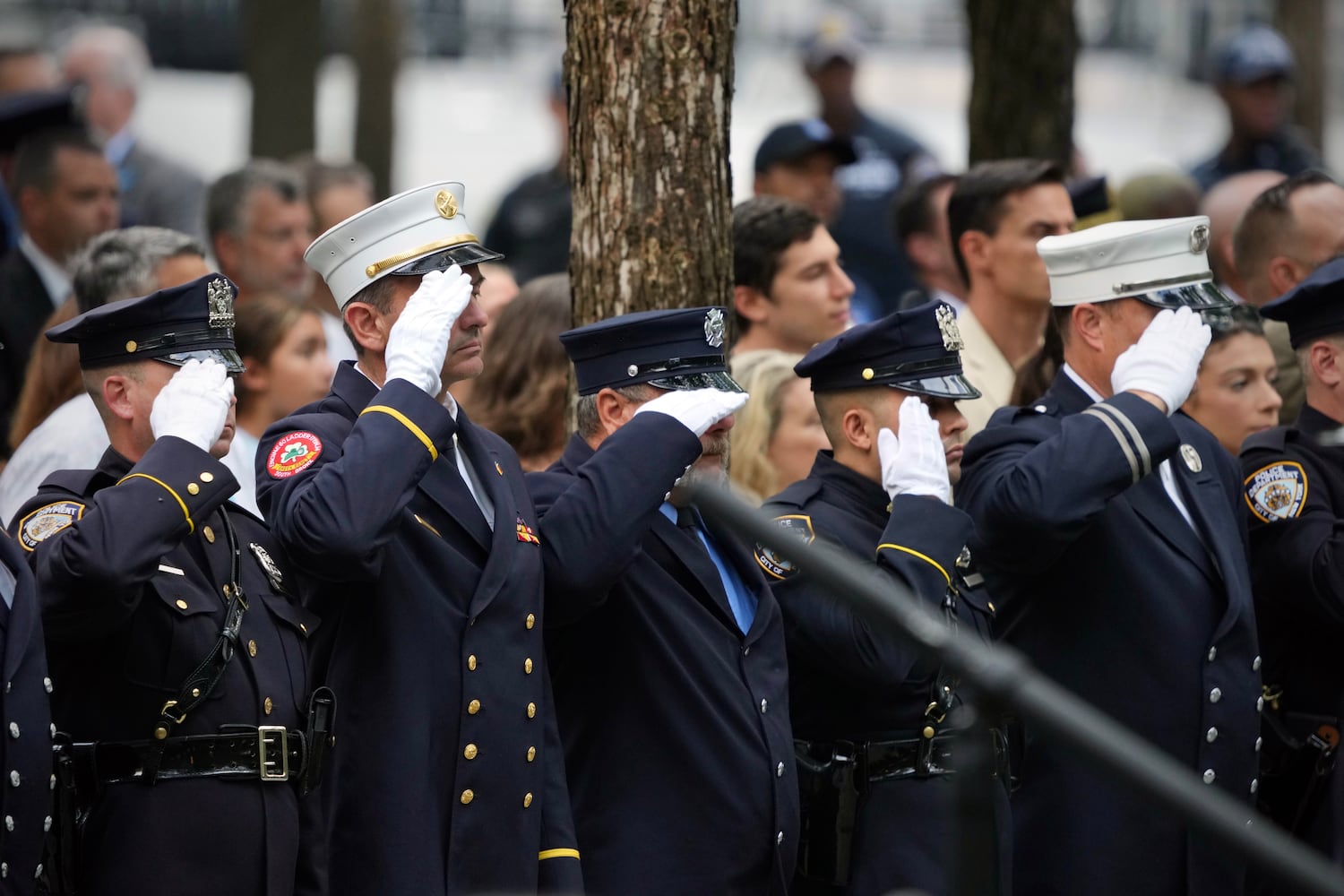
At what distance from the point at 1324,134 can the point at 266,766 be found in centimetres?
1292

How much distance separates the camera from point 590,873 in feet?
13.7

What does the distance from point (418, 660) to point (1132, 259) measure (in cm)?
215

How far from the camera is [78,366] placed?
219 inches

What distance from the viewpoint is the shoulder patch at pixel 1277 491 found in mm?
5133

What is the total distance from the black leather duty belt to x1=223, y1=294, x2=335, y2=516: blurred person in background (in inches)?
88.8

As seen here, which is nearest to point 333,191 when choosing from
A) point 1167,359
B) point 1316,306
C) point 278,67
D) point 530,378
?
point 278,67

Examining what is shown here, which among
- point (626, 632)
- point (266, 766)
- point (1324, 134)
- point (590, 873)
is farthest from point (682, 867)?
point (1324, 134)

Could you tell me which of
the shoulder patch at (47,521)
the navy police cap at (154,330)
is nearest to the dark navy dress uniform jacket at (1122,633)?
the navy police cap at (154,330)

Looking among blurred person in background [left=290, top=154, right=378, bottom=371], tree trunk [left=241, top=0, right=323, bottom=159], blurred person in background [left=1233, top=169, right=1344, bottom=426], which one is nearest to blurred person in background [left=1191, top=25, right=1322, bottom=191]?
blurred person in background [left=1233, top=169, right=1344, bottom=426]

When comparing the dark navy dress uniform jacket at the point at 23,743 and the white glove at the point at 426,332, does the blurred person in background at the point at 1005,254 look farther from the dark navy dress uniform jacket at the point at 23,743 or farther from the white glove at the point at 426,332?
the dark navy dress uniform jacket at the point at 23,743

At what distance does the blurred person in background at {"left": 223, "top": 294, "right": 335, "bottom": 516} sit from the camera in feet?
20.2

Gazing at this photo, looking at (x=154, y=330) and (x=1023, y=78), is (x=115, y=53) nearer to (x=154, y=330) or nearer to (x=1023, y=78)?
(x=1023, y=78)

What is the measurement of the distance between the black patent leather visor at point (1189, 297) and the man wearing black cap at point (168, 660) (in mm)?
2248

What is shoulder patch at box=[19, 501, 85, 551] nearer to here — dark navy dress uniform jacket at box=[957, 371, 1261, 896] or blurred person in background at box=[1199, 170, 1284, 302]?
dark navy dress uniform jacket at box=[957, 371, 1261, 896]
